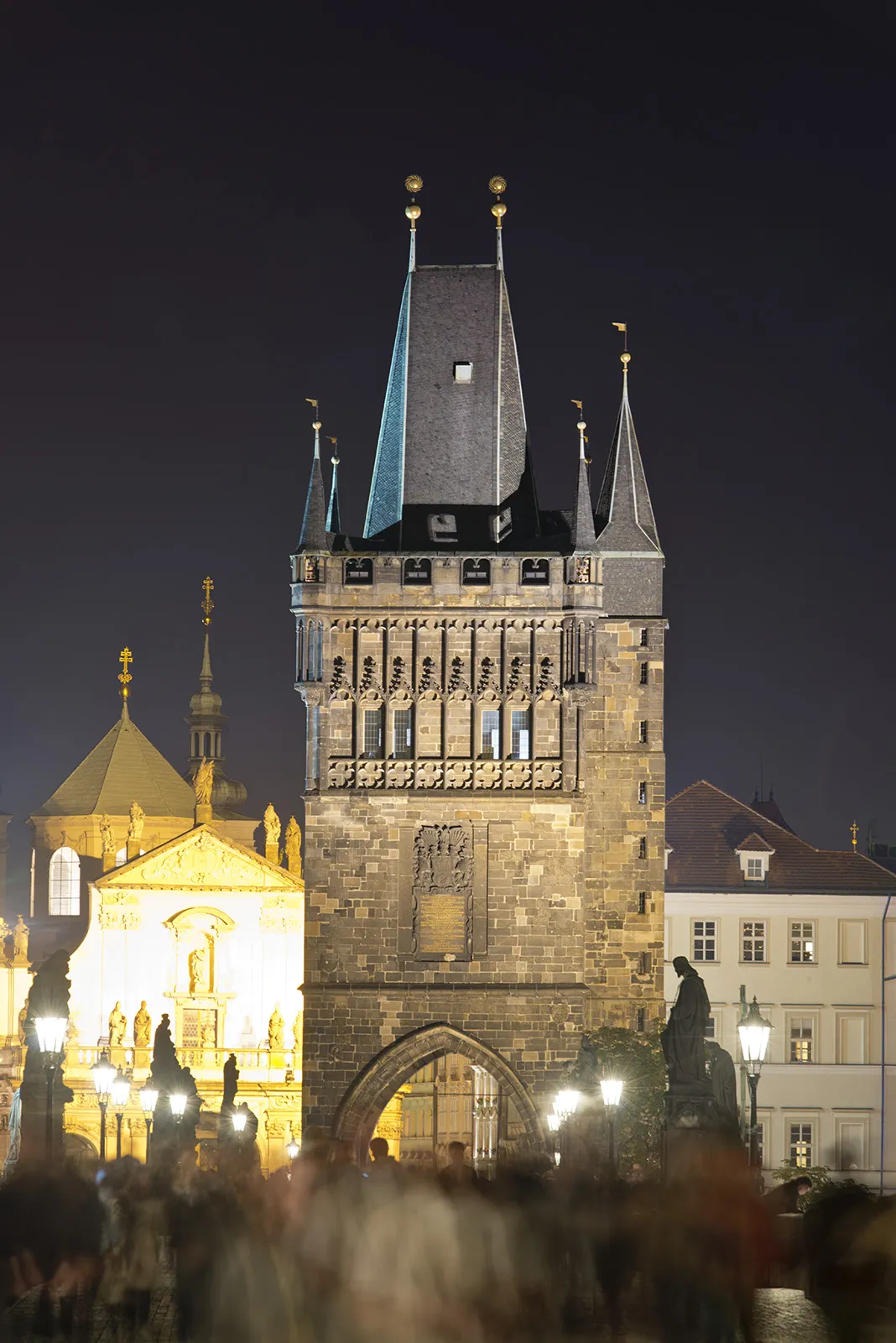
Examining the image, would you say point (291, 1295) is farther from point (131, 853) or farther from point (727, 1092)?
point (131, 853)

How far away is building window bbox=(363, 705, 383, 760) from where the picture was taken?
54969 millimetres

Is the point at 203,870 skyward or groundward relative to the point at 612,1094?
skyward

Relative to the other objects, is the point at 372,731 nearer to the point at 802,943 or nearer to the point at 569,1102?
the point at 569,1102

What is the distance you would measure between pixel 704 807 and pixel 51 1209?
181 feet

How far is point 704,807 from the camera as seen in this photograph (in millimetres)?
72312

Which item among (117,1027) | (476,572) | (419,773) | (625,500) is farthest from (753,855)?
(117,1027)

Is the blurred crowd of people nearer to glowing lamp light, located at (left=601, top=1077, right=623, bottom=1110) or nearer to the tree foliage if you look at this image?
glowing lamp light, located at (left=601, top=1077, right=623, bottom=1110)

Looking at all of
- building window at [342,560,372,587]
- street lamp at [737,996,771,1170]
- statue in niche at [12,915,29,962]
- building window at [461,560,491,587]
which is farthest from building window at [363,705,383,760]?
statue in niche at [12,915,29,962]

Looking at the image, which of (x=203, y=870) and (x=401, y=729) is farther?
(x=203, y=870)

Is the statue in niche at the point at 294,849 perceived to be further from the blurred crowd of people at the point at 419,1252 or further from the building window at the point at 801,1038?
the blurred crowd of people at the point at 419,1252

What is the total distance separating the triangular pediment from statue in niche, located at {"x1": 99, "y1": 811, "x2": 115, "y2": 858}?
15022 millimetres

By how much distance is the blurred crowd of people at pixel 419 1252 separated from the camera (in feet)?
52.4

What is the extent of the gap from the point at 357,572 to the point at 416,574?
4.25ft

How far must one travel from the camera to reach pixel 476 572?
5547 cm
